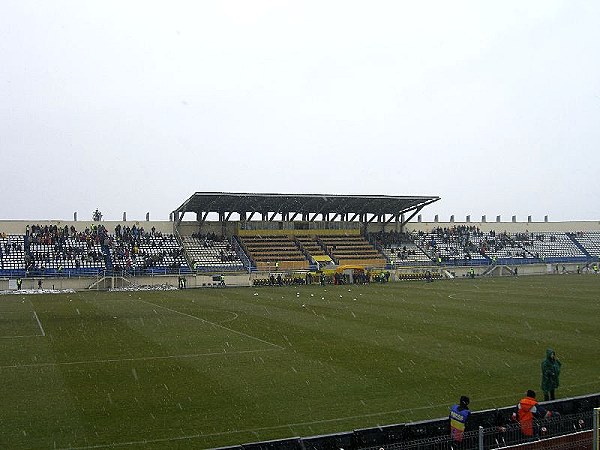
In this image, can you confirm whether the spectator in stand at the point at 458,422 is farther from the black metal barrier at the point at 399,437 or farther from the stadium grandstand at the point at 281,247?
the stadium grandstand at the point at 281,247

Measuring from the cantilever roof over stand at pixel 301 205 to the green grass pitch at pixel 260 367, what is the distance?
2811cm

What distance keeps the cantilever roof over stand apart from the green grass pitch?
2811cm

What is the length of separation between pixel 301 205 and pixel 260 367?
1892 inches

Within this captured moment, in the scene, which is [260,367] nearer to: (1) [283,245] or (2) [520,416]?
(2) [520,416]

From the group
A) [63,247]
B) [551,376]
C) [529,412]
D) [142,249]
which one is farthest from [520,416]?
[142,249]

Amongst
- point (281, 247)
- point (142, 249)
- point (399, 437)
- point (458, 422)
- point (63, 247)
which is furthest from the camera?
point (281, 247)

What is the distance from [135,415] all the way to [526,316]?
64.4 ft

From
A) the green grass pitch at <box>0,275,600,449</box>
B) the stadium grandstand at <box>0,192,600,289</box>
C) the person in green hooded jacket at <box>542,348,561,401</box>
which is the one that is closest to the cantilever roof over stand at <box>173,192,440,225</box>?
the stadium grandstand at <box>0,192,600,289</box>

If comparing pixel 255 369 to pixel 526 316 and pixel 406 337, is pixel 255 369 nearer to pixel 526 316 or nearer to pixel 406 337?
pixel 406 337

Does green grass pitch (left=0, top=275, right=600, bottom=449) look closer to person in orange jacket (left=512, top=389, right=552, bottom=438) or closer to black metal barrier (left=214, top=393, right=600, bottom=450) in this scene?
black metal barrier (left=214, top=393, right=600, bottom=450)

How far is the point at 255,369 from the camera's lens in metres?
15.8

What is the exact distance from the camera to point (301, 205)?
209ft

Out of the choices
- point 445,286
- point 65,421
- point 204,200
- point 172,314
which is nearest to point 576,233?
point 445,286

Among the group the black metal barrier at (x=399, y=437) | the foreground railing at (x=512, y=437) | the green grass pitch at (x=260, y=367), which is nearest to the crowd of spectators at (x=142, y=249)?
the green grass pitch at (x=260, y=367)
